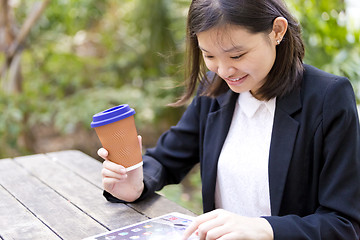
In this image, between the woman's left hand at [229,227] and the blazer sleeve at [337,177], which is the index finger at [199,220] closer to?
the woman's left hand at [229,227]

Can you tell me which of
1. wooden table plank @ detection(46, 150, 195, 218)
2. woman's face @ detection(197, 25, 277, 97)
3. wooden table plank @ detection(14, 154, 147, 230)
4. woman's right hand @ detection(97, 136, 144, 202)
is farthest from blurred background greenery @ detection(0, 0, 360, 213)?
woman's right hand @ detection(97, 136, 144, 202)

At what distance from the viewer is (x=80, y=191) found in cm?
150

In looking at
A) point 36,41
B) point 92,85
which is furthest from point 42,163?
point 92,85

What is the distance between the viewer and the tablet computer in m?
1.09

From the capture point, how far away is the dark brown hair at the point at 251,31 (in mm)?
1139

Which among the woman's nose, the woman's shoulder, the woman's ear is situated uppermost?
the woman's ear

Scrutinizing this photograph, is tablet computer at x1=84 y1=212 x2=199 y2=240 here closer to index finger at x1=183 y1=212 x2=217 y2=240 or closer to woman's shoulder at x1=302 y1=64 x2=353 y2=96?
index finger at x1=183 y1=212 x2=217 y2=240

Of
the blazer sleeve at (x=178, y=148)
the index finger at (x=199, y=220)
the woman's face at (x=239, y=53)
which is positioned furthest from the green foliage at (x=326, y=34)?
the index finger at (x=199, y=220)

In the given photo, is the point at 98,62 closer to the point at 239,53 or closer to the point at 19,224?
the point at 19,224

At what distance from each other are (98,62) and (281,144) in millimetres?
3805

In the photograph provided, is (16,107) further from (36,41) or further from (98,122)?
(98,122)

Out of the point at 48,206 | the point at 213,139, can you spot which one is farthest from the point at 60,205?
the point at 213,139

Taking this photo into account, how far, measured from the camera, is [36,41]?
4195mm

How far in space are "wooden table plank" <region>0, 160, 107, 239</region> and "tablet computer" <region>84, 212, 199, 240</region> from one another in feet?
0.24
